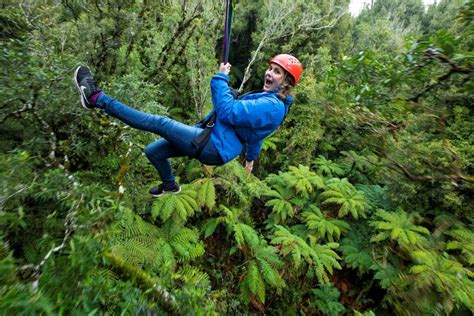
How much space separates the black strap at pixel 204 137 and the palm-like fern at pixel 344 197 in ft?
17.9

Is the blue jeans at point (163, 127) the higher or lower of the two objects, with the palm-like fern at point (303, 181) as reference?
higher

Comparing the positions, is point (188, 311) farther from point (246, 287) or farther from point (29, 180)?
point (246, 287)

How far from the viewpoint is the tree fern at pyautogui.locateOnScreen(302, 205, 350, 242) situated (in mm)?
7473

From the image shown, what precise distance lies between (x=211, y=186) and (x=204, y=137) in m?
3.67

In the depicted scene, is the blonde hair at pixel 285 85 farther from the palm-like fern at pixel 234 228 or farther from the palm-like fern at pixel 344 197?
the palm-like fern at pixel 344 197

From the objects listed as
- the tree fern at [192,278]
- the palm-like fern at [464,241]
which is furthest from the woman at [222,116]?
the palm-like fern at [464,241]

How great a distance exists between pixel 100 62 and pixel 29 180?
4.20 metres

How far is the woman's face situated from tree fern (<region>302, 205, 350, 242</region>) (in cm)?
491

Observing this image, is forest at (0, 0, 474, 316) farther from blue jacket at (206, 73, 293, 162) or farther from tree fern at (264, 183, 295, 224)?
blue jacket at (206, 73, 293, 162)

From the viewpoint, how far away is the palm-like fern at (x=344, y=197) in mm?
7801

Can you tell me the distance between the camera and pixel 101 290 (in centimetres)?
188

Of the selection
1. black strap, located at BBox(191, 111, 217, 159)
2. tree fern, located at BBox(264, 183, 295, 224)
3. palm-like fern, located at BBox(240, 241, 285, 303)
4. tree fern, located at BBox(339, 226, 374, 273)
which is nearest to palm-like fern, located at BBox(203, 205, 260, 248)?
palm-like fern, located at BBox(240, 241, 285, 303)

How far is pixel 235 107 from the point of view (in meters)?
3.12

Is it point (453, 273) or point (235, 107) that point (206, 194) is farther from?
point (453, 273)
